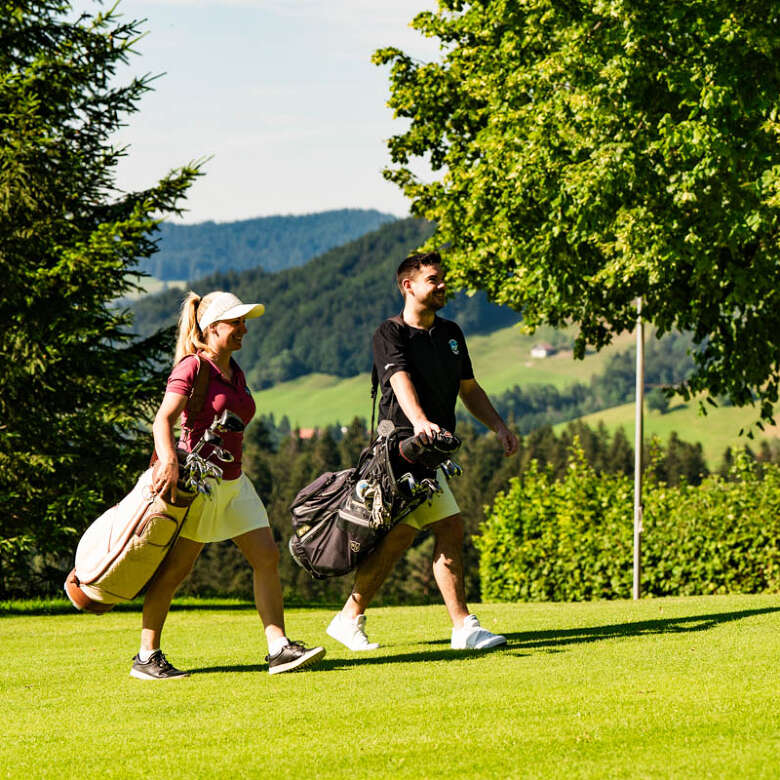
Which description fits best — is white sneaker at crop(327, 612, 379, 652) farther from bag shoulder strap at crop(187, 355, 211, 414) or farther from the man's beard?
the man's beard

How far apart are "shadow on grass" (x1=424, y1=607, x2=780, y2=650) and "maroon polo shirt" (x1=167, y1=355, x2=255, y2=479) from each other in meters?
2.37

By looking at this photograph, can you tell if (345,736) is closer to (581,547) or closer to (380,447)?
(380,447)

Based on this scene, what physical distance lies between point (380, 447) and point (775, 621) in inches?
140

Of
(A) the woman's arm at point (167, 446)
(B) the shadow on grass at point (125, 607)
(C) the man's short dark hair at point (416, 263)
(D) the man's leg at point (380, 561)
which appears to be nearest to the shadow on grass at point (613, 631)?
(D) the man's leg at point (380, 561)

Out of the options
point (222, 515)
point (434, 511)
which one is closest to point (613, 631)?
point (434, 511)

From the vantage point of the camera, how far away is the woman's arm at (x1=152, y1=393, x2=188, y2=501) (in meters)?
6.89

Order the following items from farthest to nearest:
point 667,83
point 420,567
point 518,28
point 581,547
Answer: point 420,567
point 581,547
point 518,28
point 667,83

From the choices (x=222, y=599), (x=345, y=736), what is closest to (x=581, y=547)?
(x=222, y=599)

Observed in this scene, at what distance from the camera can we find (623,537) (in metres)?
22.3

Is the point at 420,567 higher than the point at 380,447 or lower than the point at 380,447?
lower

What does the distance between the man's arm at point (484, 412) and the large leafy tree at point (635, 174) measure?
7.76 m

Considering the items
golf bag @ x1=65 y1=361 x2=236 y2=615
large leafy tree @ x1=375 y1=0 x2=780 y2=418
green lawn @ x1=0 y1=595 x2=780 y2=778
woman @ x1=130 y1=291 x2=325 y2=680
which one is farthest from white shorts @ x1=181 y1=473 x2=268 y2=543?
large leafy tree @ x1=375 y1=0 x2=780 y2=418

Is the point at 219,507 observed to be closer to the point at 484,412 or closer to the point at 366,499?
the point at 366,499

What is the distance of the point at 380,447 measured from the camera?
7.69m
